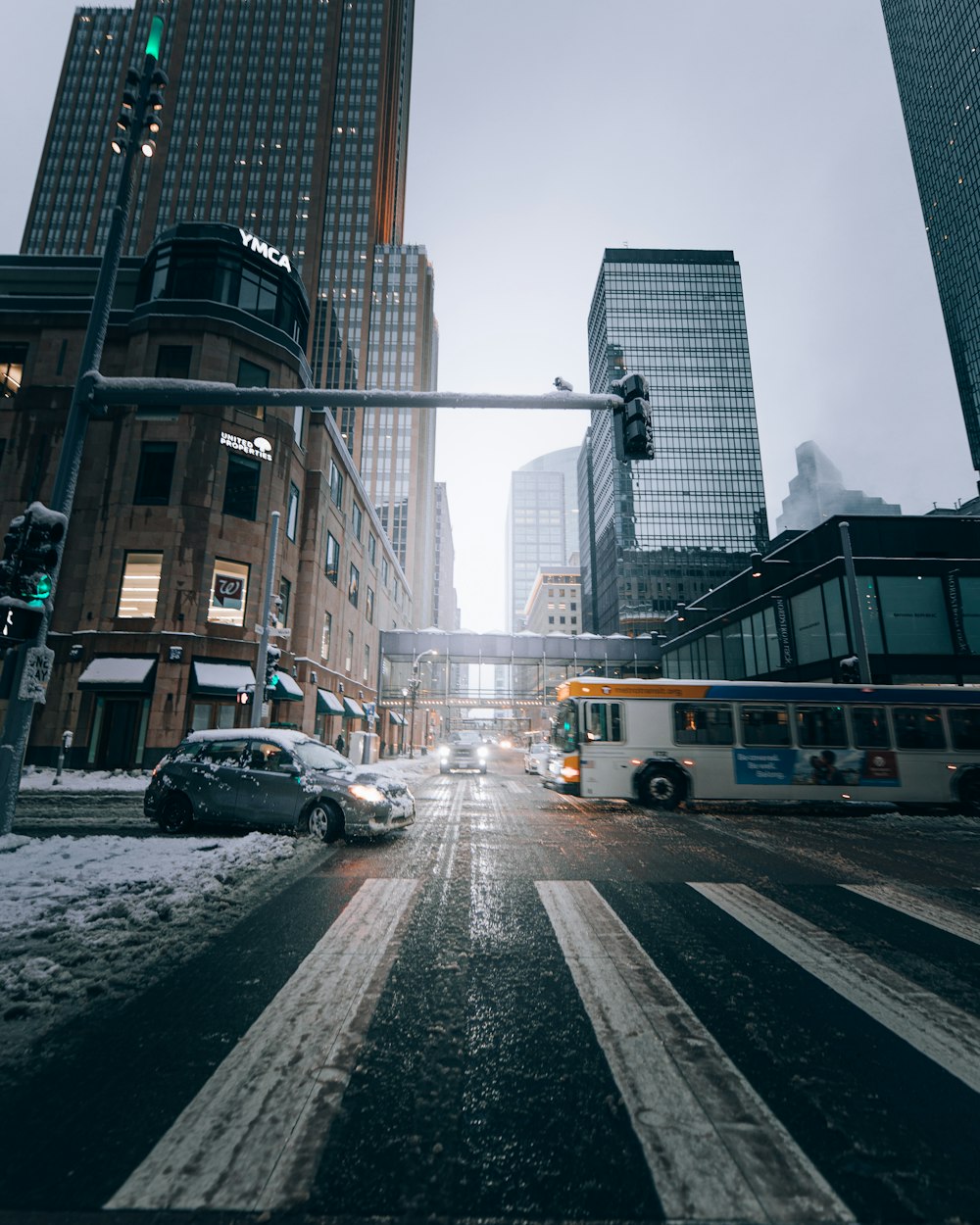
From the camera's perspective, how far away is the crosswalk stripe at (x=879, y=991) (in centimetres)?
293

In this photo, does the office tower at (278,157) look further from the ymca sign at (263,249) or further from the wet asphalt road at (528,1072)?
the wet asphalt road at (528,1072)

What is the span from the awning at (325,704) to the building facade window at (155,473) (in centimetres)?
1204

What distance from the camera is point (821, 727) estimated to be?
555 inches

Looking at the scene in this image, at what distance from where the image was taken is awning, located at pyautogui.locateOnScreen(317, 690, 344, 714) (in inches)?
1190

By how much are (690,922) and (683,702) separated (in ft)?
32.1

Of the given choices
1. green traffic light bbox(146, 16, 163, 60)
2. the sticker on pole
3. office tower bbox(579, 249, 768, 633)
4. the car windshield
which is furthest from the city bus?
office tower bbox(579, 249, 768, 633)

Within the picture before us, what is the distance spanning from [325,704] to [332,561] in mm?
8666

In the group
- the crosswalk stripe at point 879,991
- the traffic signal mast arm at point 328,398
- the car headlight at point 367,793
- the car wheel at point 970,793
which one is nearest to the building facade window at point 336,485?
the traffic signal mast arm at point 328,398

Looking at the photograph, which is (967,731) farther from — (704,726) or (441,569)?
(441,569)

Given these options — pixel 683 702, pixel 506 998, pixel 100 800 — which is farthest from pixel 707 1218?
pixel 100 800

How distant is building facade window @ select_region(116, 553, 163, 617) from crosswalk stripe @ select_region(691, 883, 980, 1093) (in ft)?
79.5

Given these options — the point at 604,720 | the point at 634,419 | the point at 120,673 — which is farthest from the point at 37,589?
the point at 120,673

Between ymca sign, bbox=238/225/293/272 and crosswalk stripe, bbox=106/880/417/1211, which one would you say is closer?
crosswalk stripe, bbox=106/880/417/1211

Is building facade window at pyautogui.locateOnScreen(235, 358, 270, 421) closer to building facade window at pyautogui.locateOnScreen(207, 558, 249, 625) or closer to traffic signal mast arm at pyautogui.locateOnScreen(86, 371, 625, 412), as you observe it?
building facade window at pyautogui.locateOnScreen(207, 558, 249, 625)
